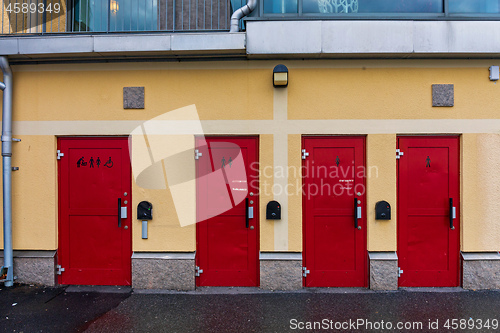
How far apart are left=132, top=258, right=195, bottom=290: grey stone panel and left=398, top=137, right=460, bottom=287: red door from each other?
3.23 metres

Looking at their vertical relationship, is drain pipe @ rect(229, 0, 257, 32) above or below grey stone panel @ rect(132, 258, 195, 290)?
above

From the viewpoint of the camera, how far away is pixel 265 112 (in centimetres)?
422

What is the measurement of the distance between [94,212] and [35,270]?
4.08 feet

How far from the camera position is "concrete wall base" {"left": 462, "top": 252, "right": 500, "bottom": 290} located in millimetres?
4133

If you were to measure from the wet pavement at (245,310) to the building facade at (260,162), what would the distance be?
9.1 inches

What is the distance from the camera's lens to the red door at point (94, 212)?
434 cm

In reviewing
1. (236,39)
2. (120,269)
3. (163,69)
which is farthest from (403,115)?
(120,269)

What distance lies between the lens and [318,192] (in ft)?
14.0

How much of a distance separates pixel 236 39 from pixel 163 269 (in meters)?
3.57

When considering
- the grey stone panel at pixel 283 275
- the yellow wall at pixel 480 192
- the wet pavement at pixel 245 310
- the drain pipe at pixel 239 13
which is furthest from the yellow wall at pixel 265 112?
the wet pavement at pixel 245 310

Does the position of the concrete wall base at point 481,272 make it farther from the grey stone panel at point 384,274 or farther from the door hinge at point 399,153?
the door hinge at point 399,153

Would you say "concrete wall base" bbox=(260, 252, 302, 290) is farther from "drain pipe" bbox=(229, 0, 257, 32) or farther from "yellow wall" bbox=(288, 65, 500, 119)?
"drain pipe" bbox=(229, 0, 257, 32)

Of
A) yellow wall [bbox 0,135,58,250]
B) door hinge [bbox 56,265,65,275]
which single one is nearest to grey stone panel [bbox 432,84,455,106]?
yellow wall [bbox 0,135,58,250]

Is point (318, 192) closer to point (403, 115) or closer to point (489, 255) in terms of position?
point (403, 115)
